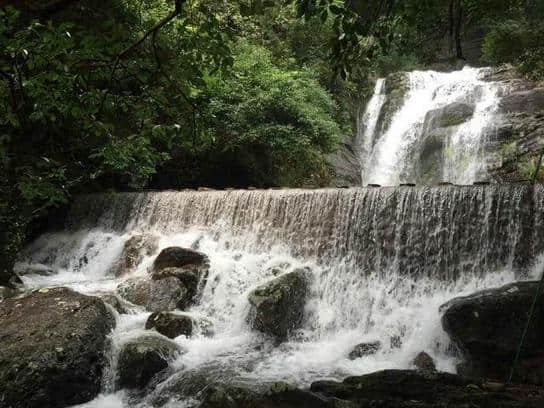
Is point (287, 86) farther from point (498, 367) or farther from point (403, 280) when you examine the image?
point (498, 367)

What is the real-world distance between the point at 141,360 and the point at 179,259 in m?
3.05

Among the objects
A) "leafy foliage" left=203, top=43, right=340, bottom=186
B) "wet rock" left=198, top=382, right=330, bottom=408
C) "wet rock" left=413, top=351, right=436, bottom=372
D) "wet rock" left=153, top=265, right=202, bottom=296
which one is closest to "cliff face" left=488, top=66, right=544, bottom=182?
"leafy foliage" left=203, top=43, right=340, bottom=186

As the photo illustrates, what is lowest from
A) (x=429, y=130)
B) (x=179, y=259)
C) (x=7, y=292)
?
(x=7, y=292)

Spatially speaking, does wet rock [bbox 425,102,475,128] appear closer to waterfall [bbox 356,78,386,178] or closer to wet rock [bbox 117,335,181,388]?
waterfall [bbox 356,78,386,178]

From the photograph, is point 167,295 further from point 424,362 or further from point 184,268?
point 424,362

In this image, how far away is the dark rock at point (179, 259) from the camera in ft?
28.0

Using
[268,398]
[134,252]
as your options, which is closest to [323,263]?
[134,252]

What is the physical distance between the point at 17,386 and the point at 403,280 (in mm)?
5142

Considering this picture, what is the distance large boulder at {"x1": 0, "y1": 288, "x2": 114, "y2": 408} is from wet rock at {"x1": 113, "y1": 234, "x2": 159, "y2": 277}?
11.6ft

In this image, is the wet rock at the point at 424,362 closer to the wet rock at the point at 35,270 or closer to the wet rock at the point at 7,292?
the wet rock at the point at 7,292

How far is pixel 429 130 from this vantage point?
51.3 ft

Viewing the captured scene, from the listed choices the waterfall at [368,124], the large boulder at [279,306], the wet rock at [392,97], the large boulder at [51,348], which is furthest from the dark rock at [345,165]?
the large boulder at [51,348]

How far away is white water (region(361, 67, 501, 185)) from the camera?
1330 cm

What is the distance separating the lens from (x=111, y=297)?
287 inches
